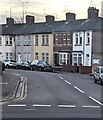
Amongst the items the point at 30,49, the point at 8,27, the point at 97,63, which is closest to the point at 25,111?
the point at 97,63

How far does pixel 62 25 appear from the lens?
63.0 meters

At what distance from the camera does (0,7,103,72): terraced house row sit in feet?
180

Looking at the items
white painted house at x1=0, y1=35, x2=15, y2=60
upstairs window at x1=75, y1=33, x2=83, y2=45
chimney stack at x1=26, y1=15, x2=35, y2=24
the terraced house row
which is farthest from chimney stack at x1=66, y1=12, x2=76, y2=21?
white painted house at x1=0, y1=35, x2=15, y2=60

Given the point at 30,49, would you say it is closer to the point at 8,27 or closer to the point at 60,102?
the point at 8,27

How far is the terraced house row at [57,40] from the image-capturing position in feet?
180

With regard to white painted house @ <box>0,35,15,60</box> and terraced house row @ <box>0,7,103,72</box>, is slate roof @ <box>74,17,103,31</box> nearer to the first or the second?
terraced house row @ <box>0,7,103,72</box>

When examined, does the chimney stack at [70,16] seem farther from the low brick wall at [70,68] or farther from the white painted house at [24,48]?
the low brick wall at [70,68]

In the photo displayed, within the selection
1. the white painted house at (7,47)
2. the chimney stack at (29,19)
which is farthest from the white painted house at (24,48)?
the chimney stack at (29,19)

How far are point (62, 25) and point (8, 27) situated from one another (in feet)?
57.3

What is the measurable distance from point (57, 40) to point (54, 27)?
387cm

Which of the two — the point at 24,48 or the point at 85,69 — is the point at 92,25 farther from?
the point at 24,48

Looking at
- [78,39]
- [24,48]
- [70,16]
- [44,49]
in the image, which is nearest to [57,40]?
[44,49]

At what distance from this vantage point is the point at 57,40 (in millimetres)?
61094

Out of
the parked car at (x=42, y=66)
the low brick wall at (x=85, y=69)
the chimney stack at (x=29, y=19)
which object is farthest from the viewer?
the chimney stack at (x=29, y=19)
